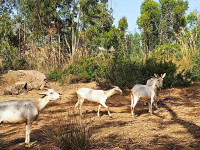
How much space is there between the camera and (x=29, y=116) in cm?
448

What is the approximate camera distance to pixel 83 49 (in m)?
17.4

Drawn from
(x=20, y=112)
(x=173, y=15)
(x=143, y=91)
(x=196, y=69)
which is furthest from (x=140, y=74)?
(x=173, y=15)

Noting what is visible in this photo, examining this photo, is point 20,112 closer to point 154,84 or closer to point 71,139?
point 71,139

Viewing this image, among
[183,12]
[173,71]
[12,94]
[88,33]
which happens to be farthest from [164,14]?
[12,94]

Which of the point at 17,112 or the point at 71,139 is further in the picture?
the point at 17,112

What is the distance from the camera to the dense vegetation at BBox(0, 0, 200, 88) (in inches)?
466

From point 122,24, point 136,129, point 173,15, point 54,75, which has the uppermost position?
point 173,15

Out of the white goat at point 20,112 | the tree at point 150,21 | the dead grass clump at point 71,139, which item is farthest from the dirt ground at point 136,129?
the tree at point 150,21

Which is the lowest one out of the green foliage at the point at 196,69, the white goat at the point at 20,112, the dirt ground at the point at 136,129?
the dirt ground at the point at 136,129

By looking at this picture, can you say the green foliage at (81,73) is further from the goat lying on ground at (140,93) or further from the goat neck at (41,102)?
the goat neck at (41,102)

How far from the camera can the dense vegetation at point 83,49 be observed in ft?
38.8

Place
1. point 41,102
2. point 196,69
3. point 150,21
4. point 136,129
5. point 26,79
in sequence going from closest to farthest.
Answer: point 41,102, point 136,129, point 196,69, point 26,79, point 150,21

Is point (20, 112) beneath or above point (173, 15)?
beneath

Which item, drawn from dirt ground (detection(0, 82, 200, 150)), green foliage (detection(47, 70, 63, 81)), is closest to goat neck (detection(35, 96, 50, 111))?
dirt ground (detection(0, 82, 200, 150))
